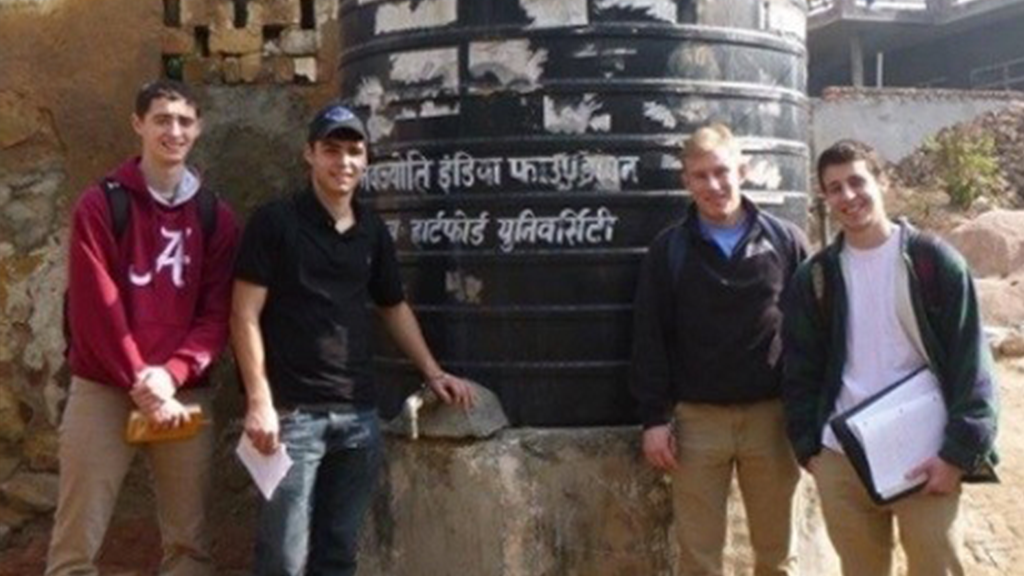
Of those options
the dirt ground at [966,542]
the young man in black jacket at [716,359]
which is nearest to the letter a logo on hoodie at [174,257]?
the young man in black jacket at [716,359]

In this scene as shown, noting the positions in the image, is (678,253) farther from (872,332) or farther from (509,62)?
(509,62)

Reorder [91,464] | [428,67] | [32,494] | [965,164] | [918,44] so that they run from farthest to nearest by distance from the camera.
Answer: [918,44] → [965,164] → [32,494] → [428,67] → [91,464]

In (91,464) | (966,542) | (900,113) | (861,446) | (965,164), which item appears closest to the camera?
(861,446)

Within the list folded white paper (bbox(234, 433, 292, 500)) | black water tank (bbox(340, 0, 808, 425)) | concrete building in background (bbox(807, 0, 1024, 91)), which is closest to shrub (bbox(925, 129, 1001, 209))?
concrete building in background (bbox(807, 0, 1024, 91))

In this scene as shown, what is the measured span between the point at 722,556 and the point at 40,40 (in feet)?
11.8

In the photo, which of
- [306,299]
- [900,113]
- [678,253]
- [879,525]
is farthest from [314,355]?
[900,113]

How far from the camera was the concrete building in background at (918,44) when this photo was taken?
2486cm

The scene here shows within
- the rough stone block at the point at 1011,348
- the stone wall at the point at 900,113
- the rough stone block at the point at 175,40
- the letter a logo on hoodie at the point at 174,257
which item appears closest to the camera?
the letter a logo on hoodie at the point at 174,257

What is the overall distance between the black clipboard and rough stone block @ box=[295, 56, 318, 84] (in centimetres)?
301

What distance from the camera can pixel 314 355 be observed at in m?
4.06

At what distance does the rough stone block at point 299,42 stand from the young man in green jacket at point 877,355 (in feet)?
8.82

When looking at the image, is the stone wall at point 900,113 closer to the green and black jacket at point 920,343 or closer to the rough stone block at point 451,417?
the rough stone block at point 451,417

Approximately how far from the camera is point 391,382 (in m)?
4.80

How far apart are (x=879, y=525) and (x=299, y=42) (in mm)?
3314
